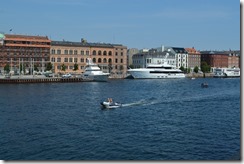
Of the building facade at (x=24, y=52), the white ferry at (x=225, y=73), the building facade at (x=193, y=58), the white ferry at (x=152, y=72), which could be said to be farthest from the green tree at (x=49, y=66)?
the building facade at (x=193, y=58)

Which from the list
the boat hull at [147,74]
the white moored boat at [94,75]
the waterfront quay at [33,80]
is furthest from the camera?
the boat hull at [147,74]

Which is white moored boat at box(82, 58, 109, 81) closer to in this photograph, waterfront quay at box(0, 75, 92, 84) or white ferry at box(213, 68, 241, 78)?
waterfront quay at box(0, 75, 92, 84)

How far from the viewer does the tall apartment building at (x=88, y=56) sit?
106m

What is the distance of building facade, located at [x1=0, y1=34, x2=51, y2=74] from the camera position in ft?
318

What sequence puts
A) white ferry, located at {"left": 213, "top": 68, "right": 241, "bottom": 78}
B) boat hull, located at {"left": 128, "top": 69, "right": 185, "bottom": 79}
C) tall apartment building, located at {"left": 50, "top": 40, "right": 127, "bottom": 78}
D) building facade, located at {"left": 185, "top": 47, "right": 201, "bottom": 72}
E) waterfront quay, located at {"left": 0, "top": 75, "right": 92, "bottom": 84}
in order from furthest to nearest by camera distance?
1. building facade, located at {"left": 185, "top": 47, "right": 201, "bottom": 72}
2. white ferry, located at {"left": 213, "top": 68, "right": 241, "bottom": 78}
3. boat hull, located at {"left": 128, "top": 69, "right": 185, "bottom": 79}
4. tall apartment building, located at {"left": 50, "top": 40, "right": 127, "bottom": 78}
5. waterfront quay, located at {"left": 0, "top": 75, "right": 92, "bottom": 84}

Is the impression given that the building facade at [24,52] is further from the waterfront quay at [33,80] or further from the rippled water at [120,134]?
the rippled water at [120,134]

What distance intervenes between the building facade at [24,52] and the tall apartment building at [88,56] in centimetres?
303

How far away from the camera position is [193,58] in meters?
149

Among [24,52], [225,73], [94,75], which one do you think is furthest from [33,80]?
[225,73]

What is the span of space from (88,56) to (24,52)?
20127mm

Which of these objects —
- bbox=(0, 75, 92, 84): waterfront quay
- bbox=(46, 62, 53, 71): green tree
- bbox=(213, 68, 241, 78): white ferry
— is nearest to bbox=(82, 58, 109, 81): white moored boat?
bbox=(0, 75, 92, 84): waterfront quay

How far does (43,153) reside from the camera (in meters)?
16.5

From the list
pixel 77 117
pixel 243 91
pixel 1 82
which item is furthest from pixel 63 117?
pixel 1 82

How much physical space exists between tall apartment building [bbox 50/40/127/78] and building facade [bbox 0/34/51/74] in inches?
119
